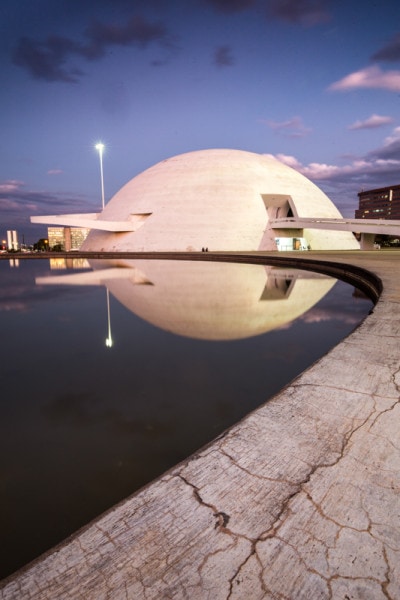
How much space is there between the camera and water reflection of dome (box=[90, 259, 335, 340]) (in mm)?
6859

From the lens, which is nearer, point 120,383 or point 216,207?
point 120,383

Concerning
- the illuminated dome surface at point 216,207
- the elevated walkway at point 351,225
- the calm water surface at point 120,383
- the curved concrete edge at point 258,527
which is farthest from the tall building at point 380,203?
the curved concrete edge at point 258,527

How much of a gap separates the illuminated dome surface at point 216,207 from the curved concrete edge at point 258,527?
1277 inches

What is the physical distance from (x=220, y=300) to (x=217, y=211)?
89.8 feet

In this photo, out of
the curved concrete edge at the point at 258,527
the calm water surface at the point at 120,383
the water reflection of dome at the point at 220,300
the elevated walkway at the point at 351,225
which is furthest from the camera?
the elevated walkway at the point at 351,225

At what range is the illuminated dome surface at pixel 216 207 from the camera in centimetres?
3447

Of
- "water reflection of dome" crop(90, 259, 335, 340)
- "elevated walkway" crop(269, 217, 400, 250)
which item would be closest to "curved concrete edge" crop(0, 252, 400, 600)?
"water reflection of dome" crop(90, 259, 335, 340)

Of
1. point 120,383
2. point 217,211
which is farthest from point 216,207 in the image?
point 120,383

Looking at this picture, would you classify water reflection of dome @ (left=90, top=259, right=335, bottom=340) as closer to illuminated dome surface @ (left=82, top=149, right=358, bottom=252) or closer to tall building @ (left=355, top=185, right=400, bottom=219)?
illuminated dome surface @ (left=82, top=149, right=358, bottom=252)

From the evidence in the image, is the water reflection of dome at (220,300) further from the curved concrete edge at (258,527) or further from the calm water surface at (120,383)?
Answer: the curved concrete edge at (258,527)

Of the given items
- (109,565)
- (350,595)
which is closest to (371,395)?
(350,595)

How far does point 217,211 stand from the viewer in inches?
1379

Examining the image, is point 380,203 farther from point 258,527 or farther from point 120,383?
point 258,527

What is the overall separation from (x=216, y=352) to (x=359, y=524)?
390cm
